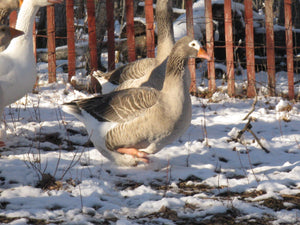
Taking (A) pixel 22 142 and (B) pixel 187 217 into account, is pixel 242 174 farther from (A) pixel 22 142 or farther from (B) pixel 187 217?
(A) pixel 22 142

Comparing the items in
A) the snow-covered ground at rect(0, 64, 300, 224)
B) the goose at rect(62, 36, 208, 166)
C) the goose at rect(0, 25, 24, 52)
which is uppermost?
the goose at rect(0, 25, 24, 52)

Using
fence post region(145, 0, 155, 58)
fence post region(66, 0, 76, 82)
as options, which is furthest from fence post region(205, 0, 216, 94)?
fence post region(66, 0, 76, 82)

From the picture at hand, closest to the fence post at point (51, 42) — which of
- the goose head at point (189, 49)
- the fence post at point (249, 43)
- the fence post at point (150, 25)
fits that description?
the fence post at point (150, 25)

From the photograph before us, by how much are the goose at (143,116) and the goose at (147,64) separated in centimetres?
195

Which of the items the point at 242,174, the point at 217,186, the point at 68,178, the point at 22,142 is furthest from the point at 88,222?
the point at 22,142

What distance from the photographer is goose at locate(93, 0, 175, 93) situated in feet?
25.0

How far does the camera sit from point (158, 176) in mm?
5004

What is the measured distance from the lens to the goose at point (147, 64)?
7.62m

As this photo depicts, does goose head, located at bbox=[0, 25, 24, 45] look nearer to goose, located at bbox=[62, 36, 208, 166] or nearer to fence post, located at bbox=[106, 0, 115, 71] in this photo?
goose, located at bbox=[62, 36, 208, 166]

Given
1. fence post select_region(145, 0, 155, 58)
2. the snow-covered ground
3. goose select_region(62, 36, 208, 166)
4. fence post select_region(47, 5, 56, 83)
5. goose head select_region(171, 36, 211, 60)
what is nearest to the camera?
the snow-covered ground

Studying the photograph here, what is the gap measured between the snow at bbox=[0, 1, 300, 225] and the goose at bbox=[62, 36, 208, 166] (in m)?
0.23

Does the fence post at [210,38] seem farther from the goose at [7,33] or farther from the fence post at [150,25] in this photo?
the goose at [7,33]

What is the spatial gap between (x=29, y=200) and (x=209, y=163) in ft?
8.03

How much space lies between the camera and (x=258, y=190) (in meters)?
4.32
